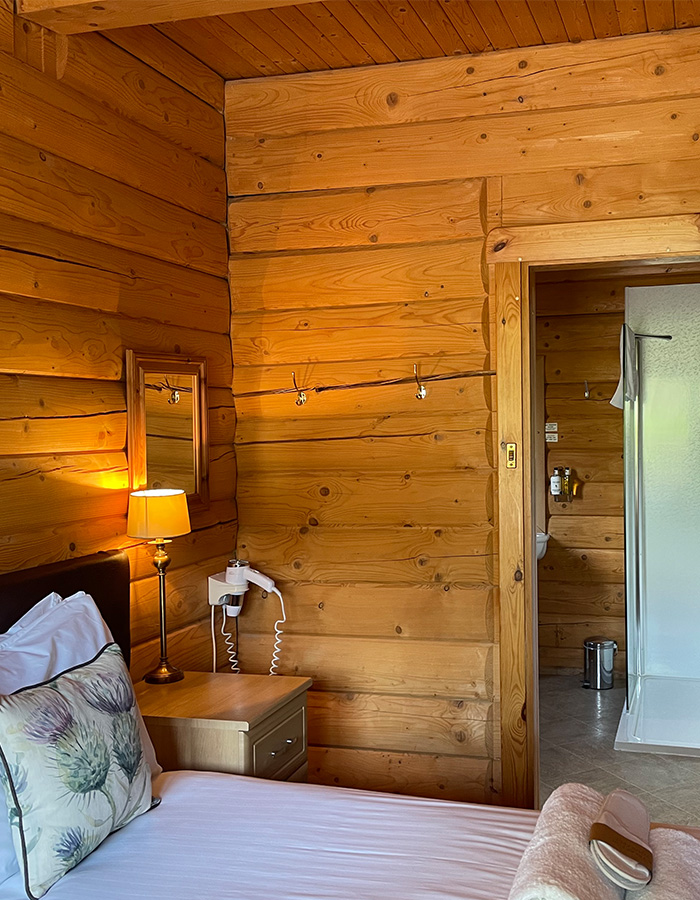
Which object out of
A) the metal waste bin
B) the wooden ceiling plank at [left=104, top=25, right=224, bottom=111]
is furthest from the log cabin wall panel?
the metal waste bin

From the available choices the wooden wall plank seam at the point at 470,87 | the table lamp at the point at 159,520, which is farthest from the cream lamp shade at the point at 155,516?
the wooden wall plank seam at the point at 470,87

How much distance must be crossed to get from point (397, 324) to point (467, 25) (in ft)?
3.40

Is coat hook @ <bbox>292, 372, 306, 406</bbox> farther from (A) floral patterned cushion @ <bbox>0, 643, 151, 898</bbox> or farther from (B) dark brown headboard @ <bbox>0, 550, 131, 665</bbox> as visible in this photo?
(A) floral patterned cushion @ <bbox>0, 643, 151, 898</bbox>

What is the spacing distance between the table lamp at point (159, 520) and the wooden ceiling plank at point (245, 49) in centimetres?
154

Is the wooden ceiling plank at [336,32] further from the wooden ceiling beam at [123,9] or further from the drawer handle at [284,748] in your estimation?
Answer: the drawer handle at [284,748]

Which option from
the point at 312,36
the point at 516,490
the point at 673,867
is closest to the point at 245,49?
the point at 312,36

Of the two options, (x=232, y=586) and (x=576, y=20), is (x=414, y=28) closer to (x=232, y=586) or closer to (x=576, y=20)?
(x=576, y=20)

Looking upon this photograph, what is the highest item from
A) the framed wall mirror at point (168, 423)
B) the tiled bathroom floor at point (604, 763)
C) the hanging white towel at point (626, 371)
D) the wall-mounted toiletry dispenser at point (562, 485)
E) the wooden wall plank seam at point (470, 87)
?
the wooden wall plank seam at point (470, 87)

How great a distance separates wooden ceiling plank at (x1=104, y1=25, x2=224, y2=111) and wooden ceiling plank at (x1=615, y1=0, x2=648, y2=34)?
147cm

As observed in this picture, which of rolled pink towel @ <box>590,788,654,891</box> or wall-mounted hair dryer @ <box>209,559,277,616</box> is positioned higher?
wall-mounted hair dryer @ <box>209,559,277,616</box>

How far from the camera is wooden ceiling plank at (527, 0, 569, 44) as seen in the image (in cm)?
300

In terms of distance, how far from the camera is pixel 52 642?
7.22 ft

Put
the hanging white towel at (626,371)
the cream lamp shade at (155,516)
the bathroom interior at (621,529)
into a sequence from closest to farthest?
1. the cream lamp shade at (155,516)
2. the bathroom interior at (621,529)
3. the hanging white towel at (626,371)

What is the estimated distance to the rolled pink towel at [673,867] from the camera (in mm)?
1611
